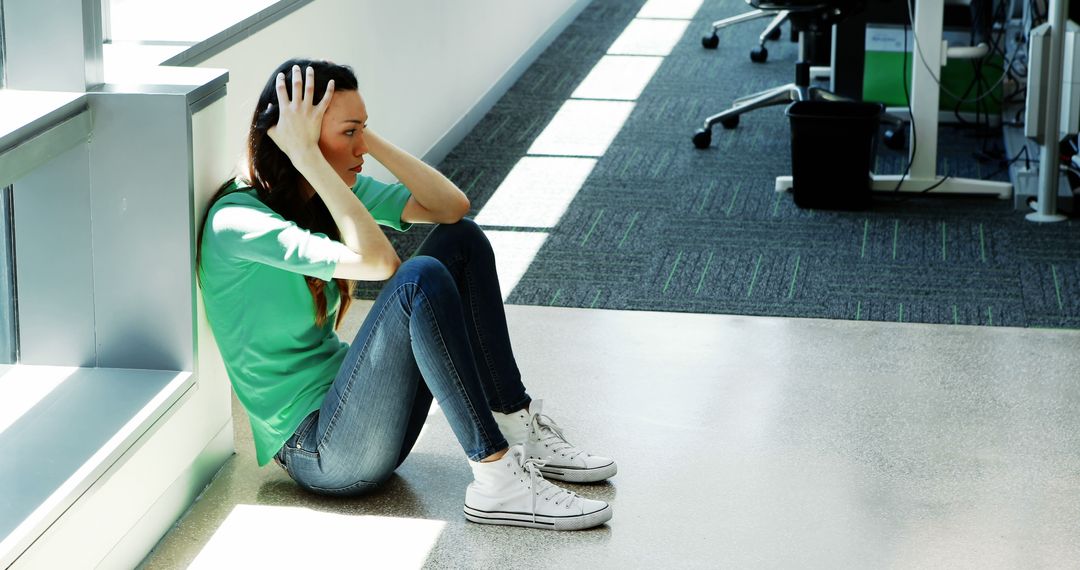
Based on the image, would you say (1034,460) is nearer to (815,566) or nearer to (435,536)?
(815,566)

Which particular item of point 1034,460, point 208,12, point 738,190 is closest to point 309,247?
point 208,12

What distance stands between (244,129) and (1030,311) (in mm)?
1794

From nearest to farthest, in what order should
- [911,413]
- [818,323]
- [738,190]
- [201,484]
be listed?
[201,484] < [911,413] < [818,323] < [738,190]

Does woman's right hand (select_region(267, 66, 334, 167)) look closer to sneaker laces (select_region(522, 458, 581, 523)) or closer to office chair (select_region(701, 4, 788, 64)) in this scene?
sneaker laces (select_region(522, 458, 581, 523))

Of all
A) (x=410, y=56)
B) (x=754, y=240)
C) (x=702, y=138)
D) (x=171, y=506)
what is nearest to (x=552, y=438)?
(x=171, y=506)

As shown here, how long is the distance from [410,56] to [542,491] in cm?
220

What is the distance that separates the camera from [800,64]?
4383 mm

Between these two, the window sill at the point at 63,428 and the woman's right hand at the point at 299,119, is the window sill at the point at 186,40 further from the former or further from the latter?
the window sill at the point at 63,428

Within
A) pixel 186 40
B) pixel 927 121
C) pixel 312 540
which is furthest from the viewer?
pixel 927 121

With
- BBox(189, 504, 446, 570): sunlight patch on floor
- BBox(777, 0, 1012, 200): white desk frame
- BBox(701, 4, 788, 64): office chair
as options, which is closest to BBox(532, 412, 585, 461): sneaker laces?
BBox(189, 504, 446, 570): sunlight patch on floor

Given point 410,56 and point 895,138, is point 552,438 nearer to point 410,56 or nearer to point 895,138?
point 410,56

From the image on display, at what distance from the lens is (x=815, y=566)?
1923mm

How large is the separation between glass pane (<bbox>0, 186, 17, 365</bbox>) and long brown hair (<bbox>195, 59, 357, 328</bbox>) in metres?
0.27

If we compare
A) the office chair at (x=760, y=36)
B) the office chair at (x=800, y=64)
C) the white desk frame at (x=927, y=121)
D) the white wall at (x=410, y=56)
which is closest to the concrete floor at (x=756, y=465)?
the white wall at (x=410, y=56)
